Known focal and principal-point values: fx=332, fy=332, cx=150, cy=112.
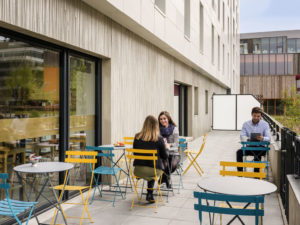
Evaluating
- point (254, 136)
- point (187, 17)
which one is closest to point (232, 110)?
point (187, 17)

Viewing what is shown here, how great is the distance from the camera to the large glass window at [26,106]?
462 centimetres

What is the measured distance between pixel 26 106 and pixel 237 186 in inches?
129

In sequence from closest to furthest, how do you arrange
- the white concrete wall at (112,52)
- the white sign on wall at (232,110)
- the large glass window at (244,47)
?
the white concrete wall at (112,52), the white sign on wall at (232,110), the large glass window at (244,47)

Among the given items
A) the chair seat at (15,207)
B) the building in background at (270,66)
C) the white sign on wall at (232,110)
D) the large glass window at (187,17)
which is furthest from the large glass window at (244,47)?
the chair seat at (15,207)

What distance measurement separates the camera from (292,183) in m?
3.81

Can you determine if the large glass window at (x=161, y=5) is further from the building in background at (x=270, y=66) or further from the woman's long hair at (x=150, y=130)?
the building in background at (x=270, y=66)

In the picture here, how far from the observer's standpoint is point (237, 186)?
352 centimetres

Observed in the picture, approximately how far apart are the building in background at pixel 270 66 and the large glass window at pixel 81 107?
33.6 metres

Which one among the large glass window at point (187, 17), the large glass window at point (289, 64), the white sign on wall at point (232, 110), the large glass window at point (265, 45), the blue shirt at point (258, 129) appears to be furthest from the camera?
the large glass window at point (265, 45)

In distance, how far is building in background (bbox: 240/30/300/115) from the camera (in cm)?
4138

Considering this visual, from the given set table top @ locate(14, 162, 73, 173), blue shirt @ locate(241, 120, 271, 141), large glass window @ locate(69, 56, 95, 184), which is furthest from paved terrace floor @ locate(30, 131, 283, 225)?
blue shirt @ locate(241, 120, 271, 141)

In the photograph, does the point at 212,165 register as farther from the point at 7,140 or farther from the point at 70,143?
the point at 7,140

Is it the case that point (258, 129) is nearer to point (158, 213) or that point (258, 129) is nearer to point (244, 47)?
point (158, 213)

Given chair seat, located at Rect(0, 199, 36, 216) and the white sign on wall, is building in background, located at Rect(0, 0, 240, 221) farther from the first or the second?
the white sign on wall
